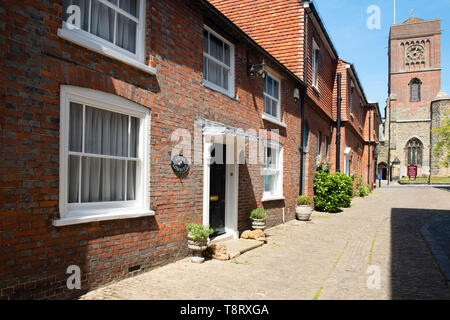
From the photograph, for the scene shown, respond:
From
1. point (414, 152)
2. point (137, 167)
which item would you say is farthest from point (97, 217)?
point (414, 152)

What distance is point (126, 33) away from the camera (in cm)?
549

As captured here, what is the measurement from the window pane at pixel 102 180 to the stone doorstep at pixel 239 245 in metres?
2.85

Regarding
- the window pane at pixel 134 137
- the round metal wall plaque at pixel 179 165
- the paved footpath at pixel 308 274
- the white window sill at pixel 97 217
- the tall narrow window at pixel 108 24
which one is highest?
the tall narrow window at pixel 108 24

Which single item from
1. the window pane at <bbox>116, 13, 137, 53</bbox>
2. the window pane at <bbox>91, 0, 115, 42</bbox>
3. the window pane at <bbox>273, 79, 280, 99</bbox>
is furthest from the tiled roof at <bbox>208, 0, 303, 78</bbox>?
the window pane at <bbox>91, 0, 115, 42</bbox>

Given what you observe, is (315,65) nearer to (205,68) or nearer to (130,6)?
(205,68)

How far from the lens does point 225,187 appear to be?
337 inches

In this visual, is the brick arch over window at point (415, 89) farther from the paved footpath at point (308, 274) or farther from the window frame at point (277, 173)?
the paved footpath at point (308, 274)

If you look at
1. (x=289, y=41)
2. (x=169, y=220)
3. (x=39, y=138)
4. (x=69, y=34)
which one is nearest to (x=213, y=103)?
(x=169, y=220)

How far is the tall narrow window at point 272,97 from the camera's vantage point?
1051 cm

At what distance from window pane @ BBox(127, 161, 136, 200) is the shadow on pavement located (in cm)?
434

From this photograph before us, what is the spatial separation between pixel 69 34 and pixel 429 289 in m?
6.49

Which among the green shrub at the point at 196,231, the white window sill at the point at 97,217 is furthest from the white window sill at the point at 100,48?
the green shrub at the point at 196,231

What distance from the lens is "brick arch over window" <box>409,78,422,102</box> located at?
55.8 metres

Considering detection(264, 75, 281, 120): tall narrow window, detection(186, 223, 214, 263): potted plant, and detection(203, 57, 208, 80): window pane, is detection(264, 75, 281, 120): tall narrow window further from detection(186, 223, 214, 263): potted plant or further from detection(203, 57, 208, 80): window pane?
detection(186, 223, 214, 263): potted plant
